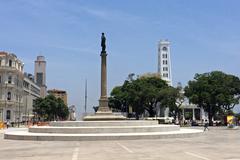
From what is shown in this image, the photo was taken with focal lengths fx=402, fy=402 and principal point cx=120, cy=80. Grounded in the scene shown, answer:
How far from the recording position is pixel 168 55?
582 feet

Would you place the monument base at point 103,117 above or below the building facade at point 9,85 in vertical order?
below

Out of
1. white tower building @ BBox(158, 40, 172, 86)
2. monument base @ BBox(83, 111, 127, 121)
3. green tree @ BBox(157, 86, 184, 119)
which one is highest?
white tower building @ BBox(158, 40, 172, 86)

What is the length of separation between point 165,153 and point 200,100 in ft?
200

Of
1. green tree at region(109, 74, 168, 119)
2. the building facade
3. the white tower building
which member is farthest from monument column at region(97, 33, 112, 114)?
the white tower building

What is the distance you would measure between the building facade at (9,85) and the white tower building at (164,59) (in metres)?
80.8

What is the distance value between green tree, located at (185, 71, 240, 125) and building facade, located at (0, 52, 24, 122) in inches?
1738

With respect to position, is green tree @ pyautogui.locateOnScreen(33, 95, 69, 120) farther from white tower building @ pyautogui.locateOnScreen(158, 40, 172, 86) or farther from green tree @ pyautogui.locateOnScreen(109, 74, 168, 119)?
white tower building @ pyautogui.locateOnScreen(158, 40, 172, 86)

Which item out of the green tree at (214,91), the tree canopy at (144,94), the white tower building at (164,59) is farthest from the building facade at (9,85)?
the white tower building at (164,59)

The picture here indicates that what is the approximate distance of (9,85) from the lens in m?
99.2

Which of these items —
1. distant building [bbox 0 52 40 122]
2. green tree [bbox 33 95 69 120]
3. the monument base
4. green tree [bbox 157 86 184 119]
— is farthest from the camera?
green tree [bbox 33 95 69 120]

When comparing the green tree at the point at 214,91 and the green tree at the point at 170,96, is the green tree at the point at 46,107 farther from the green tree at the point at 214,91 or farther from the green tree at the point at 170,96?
the green tree at the point at 214,91

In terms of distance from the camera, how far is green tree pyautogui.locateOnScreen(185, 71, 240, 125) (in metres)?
76.8

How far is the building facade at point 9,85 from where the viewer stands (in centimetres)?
9762

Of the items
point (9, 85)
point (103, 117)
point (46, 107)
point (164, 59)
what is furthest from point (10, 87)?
point (164, 59)
